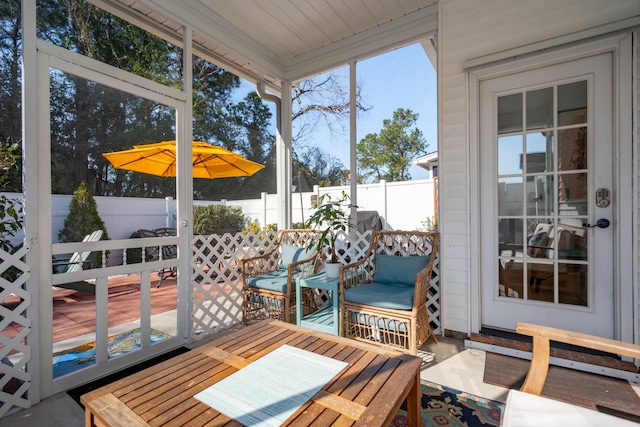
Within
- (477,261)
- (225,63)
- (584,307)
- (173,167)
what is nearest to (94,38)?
(173,167)

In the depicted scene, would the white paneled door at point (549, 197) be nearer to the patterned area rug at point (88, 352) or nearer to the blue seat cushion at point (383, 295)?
the blue seat cushion at point (383, 295)

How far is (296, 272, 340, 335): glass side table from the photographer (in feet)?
8.40

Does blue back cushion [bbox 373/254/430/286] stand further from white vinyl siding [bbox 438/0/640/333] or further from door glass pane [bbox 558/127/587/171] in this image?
door glass pane [bbox 558/127/587/171]

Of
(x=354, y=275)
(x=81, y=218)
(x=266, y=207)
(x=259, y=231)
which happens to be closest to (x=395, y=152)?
(x=266, y=207)

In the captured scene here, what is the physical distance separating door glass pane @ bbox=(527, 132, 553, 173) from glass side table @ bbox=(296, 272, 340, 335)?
6.10ft

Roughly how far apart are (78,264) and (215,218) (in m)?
1.28

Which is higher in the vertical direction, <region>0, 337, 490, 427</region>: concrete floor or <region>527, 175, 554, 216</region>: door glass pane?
<region>527, 175, 554, 216</region>: door glass pane

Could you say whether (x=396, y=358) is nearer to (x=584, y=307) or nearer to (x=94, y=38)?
(x=584, y=307)

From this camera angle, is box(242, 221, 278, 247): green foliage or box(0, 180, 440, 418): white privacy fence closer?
box(0, 180, 440, 418): white privacy fence

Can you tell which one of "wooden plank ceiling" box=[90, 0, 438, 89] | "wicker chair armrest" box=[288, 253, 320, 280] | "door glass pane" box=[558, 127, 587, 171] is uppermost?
"wooden plank ceiling" box=[90, 0, 438, 89]

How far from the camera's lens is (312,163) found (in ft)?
13.8

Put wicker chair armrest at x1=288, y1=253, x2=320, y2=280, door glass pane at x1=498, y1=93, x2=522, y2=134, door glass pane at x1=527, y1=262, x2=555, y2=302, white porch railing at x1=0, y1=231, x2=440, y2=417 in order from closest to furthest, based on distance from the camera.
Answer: white porch railing at x1=0, y1=231, x2=440, y2=417
door glass pane at x1=527, y1=262, x2=555, y2=302
door glass pane at x1=498, y1=93, x2=522, y2=134
wicker chair armrest at x1=288, y1=253, x2=320, y2=280

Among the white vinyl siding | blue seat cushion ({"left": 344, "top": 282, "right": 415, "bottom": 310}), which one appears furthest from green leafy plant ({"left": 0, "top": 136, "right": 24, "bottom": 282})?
the white vinyl siding

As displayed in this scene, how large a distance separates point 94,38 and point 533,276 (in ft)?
12.7
